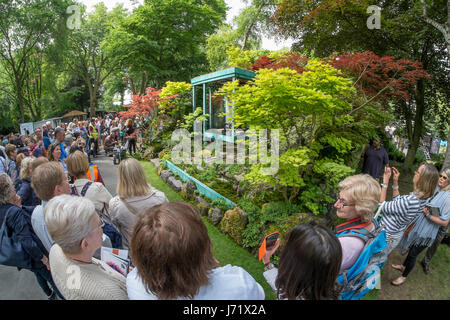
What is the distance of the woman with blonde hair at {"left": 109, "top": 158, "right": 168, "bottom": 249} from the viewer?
2230mm

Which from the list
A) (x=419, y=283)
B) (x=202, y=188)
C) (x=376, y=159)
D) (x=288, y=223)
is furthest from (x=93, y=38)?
(x=419, y=283)

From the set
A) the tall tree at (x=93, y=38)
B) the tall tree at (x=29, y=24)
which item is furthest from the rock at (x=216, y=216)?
the tall tree at (x=93, y=38)

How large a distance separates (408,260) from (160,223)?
3.82 m

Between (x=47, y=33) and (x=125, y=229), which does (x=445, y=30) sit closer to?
(x=125, y=229)

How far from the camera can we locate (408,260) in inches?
129

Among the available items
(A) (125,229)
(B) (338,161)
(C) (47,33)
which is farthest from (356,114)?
(C) (47,33)

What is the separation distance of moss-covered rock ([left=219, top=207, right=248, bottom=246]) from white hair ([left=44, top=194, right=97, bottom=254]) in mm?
3045

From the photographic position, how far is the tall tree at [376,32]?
257 inches

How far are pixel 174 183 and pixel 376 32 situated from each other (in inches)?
305

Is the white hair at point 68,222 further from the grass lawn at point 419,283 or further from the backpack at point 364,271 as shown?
the grass lawn at point 419,283

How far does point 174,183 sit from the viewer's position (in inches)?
264

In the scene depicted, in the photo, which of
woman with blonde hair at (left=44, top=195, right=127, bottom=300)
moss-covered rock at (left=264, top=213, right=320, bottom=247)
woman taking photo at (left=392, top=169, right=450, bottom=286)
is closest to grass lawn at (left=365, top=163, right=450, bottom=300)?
woman taking photo at (left=392, top=169, right=450, bottom=286)

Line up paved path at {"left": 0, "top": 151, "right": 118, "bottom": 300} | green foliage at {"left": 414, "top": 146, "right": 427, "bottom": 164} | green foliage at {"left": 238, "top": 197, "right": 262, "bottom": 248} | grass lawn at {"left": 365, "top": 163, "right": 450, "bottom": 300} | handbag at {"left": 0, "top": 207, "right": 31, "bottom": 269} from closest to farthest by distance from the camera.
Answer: handbag at {"left": 0, "top": 207, "right": 31, "bottom": 269}
paved path at {"left": 0, "top": 151, "right": 118, "bottom": 300}
grass lawn at {"left": 365, "top": 163, "right": 450, "bottom": 300}
green foliage at {"left": 238, "top": 197, "right": 262, "bottom": 248}
green foliage at {"left": 414, "top": 146, "right": 427, "bottom": 164}

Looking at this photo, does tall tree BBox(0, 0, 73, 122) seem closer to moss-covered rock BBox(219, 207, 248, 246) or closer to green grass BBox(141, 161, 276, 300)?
green grass BBox(141, 161, 276, 300)
